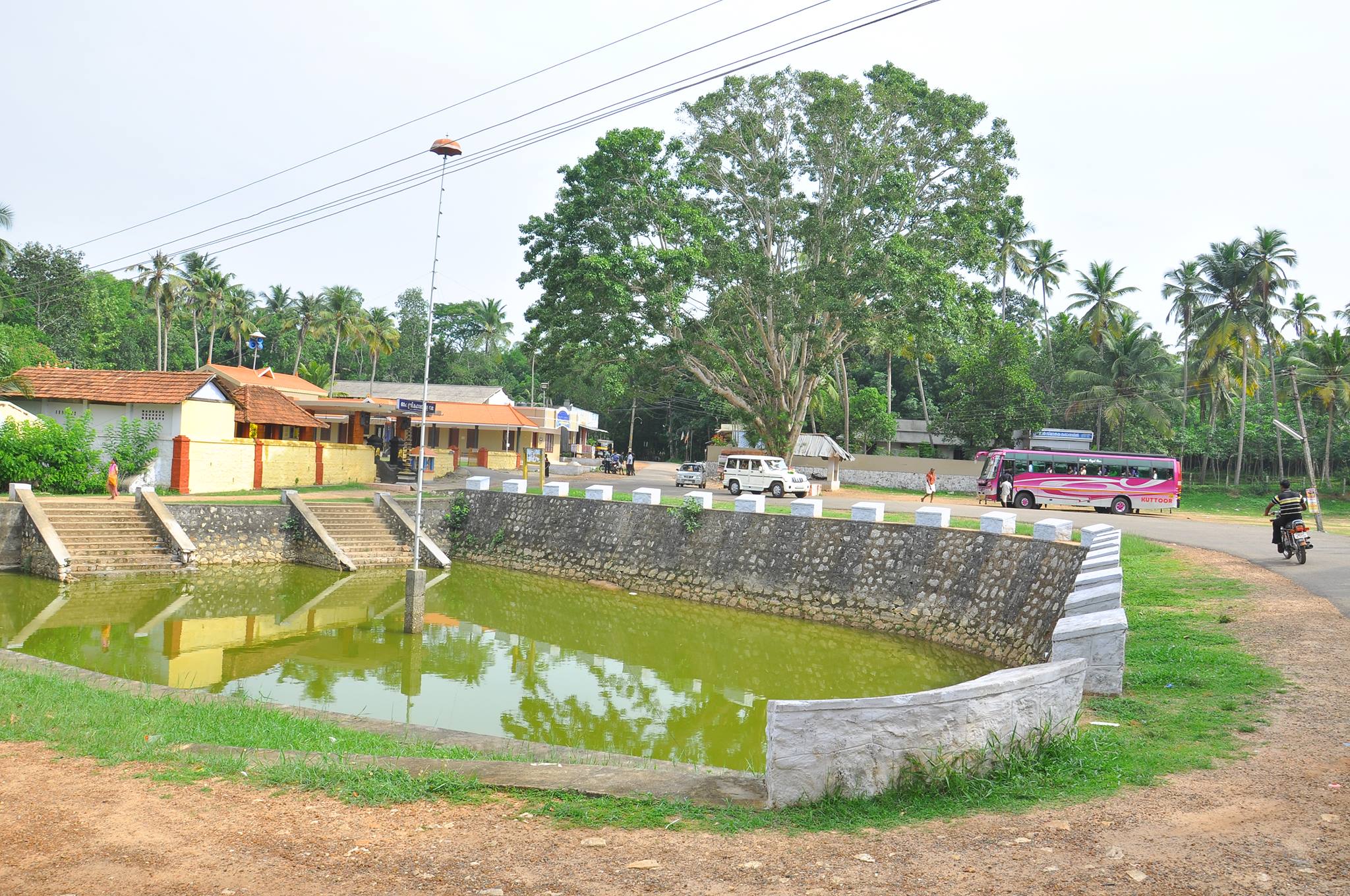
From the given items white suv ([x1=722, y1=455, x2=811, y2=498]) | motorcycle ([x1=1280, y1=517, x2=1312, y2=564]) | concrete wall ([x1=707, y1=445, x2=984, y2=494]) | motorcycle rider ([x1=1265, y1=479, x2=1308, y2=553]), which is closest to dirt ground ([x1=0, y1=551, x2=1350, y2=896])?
motorcycle ([x1=1280, y1=517, x2=1312, y2=564])

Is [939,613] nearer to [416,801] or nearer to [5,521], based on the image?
[416,801]

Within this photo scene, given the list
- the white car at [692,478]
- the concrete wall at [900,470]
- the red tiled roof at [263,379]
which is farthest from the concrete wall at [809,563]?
the concrete wall at [900,470]

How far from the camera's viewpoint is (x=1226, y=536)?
22734mm

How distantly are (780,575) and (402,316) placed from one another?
6368cm

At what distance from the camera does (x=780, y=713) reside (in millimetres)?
5777

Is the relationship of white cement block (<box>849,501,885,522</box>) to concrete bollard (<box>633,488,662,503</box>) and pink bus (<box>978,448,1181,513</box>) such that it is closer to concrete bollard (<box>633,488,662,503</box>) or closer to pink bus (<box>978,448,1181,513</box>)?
concrete bollard (<box>633,488,662,503</box>)

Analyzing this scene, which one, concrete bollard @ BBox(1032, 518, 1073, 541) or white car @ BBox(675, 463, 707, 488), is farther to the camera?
white car @ BBox(675, 463, 707, 488)

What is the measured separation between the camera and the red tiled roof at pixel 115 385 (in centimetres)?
2820

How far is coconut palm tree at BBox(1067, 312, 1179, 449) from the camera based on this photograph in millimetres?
46281

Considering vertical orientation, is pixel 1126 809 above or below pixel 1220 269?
below

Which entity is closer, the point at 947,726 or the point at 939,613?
the point at 947,726

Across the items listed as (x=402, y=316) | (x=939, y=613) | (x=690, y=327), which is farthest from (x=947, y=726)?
(x=402, y=316)

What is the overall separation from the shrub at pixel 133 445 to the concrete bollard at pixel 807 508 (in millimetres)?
18872

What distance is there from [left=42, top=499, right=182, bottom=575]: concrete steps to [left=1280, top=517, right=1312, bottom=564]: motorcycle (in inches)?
917
